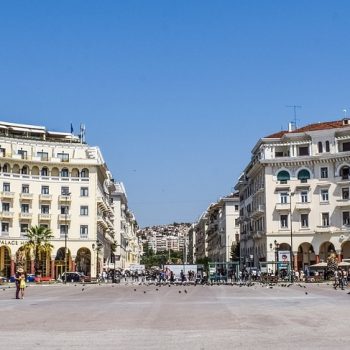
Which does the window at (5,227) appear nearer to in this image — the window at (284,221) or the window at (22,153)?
the window at (22,153)

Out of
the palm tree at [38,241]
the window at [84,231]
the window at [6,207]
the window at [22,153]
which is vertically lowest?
the palm tree at [38,241]

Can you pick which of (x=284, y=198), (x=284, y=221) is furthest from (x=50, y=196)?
(x=284, y=221)

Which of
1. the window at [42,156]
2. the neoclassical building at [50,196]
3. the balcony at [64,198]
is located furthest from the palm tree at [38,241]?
the window at [42,156]

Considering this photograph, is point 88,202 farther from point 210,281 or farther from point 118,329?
point 118,329

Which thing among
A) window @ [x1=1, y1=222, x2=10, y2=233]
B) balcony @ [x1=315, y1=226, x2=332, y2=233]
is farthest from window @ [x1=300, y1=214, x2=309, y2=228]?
window @ [x1=1, y1=222, x2=10, y2=233]

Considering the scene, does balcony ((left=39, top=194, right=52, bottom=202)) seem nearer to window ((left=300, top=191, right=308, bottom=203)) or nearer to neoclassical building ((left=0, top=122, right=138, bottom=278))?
neoclassical building ((left=0, top=122, right=138, bottom=278))

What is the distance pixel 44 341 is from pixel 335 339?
6.45 m

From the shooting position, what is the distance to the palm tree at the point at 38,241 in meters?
82.6

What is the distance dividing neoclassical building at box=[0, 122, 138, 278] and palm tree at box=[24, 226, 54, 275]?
4.75ft

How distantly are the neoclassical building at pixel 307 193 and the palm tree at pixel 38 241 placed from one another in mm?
27603

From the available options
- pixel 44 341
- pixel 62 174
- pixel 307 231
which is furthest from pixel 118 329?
pixel 62 174

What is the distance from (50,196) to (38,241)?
7.48 meters

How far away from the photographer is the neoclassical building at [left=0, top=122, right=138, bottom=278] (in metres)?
85.9

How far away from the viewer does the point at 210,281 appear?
70188 millimetres
